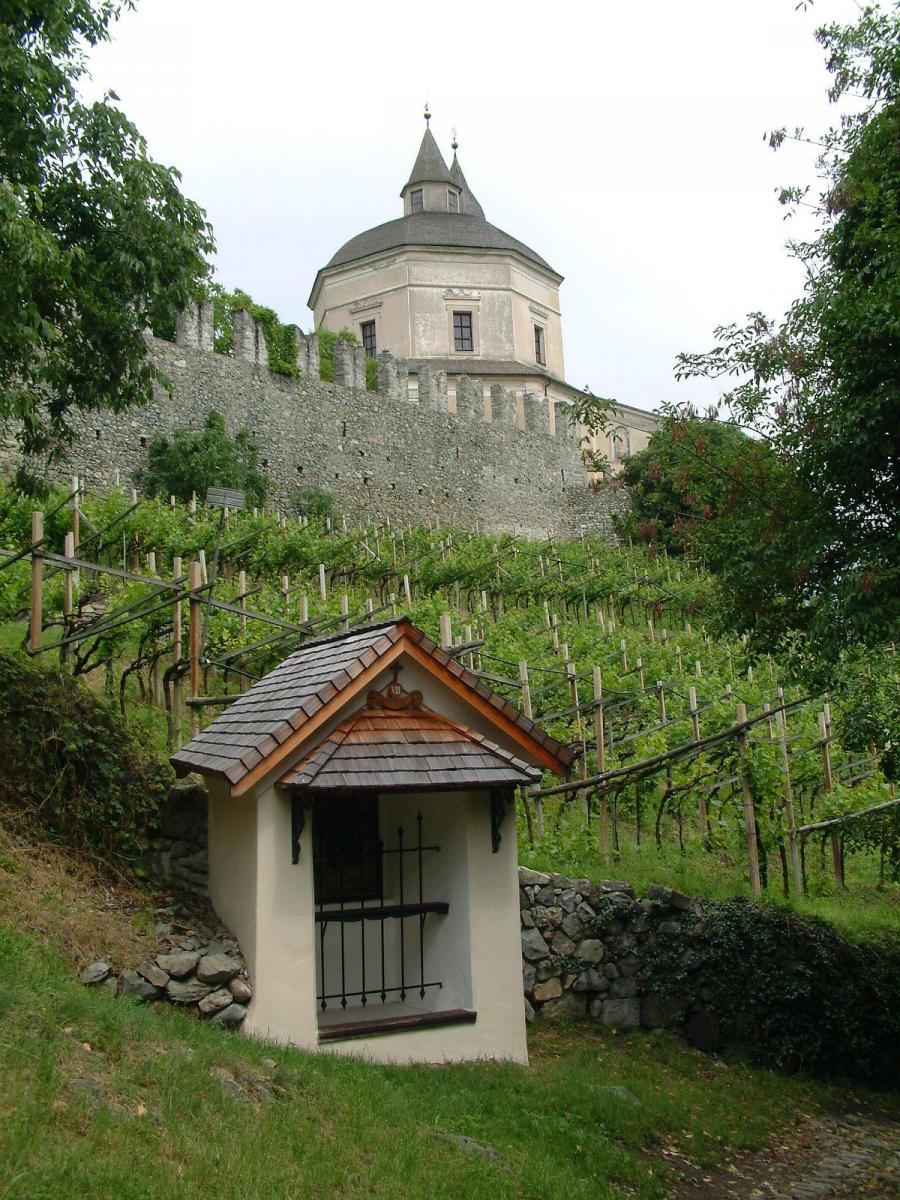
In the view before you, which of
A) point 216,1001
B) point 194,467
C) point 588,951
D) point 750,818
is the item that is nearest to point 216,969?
point 216,1001

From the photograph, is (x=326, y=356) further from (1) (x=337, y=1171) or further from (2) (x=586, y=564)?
(1) (x=337, y=1171)

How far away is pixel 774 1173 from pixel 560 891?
8.48ft

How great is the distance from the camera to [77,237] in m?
8.94

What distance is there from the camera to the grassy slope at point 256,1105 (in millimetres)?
4348

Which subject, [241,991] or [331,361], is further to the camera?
[331,361]

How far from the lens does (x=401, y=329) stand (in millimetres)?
41094

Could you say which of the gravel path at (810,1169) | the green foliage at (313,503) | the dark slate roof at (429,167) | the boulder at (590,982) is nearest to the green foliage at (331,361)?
the green foliage at (313,503)

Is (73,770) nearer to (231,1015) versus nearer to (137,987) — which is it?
(137,987)

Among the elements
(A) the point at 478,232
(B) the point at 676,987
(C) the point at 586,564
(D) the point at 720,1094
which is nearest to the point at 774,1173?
(D) the point at 720,1094

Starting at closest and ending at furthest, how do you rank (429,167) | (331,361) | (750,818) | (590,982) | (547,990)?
1. (547,990)
2. (590,982)
3. (750,818)
4. (331,361)
5. (429,167)

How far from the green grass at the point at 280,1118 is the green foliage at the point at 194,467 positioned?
17794 mm

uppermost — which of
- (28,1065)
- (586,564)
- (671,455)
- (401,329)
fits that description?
(401,329)

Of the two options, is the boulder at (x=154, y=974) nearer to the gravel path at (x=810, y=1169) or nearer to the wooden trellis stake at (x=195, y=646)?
the gravel path at (x=810, y=1169)

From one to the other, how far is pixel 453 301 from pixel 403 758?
36.8 meters
